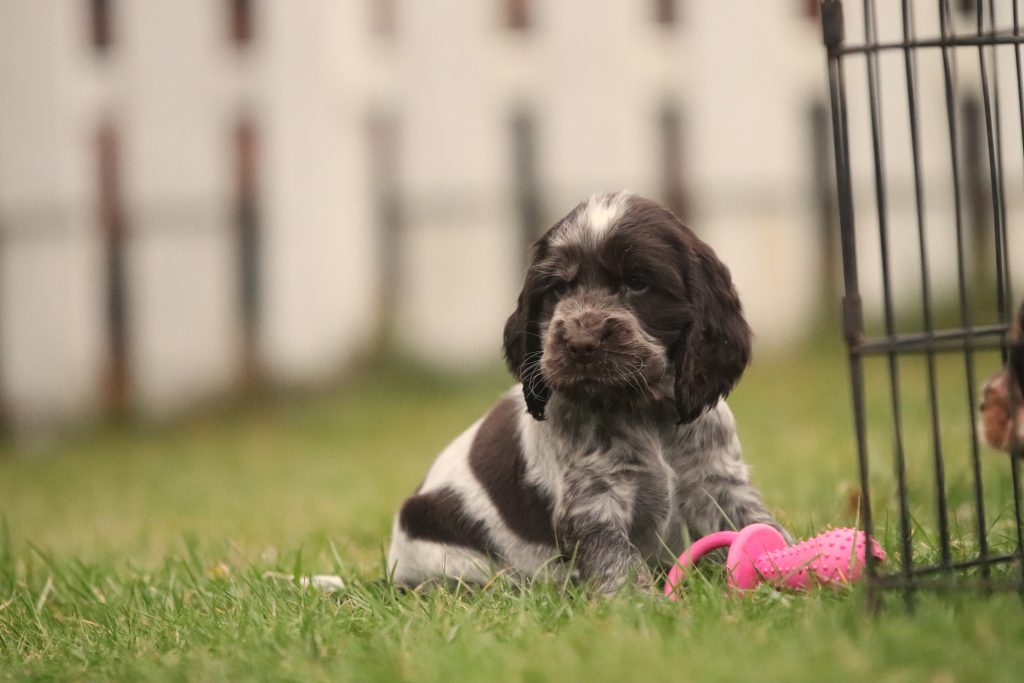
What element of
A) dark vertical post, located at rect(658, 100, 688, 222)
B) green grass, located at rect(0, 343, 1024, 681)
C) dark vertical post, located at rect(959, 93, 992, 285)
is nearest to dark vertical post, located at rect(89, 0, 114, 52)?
dark vertical post, located at rect(658, 100, 688, 222)

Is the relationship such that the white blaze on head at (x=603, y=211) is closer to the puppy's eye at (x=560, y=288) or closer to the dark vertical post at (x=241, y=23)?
the puppy's eye at (x=560, y=288)

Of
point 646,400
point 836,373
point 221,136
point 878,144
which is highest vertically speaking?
point 221,136

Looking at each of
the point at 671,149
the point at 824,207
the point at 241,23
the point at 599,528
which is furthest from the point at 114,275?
the point at 599,528

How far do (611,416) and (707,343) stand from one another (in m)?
0.33

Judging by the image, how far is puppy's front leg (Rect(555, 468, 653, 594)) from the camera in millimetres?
3523

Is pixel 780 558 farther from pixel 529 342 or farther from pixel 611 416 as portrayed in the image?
pixel 529 342

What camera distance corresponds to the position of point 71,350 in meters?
12.5

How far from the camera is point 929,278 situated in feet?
16.2

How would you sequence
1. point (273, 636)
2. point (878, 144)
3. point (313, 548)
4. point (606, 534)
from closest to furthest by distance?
point (878, 144)
point (273, 636)
point (606, 534)
point (313, 548)

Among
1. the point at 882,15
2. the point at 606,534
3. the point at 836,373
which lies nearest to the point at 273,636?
the point at 606,534

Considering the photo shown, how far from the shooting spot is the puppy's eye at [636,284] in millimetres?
3648

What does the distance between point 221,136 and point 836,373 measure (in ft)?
19.4

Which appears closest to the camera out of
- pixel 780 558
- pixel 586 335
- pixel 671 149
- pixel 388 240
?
pixel 780 558

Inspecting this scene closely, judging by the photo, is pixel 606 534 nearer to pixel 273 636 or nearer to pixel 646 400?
pixel 646 400
